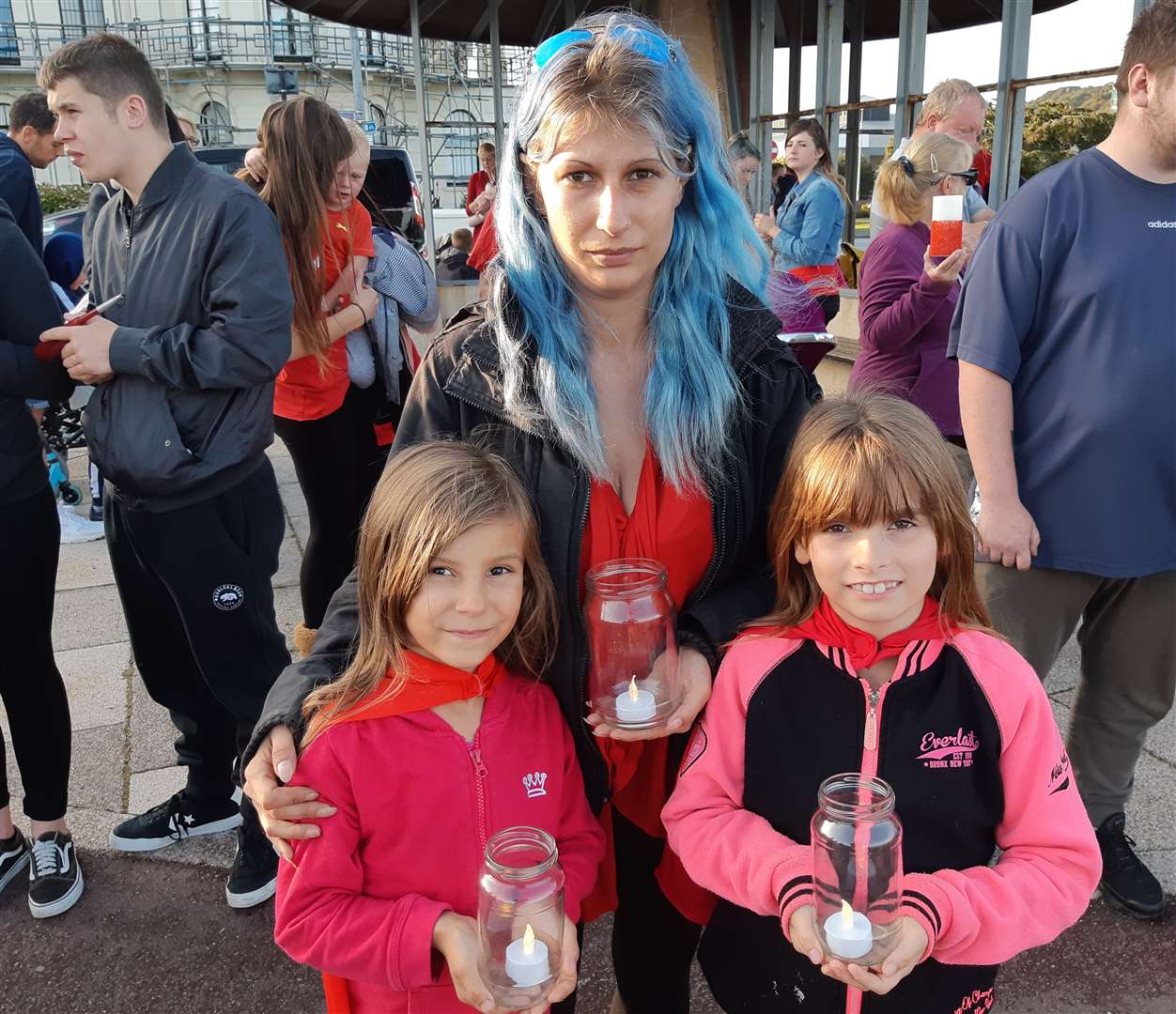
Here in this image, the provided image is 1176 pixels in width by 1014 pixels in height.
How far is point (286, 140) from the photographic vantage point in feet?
11.8

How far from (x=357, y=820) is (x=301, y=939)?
0.20m

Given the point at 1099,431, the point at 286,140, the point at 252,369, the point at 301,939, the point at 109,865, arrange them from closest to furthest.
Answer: the point at 301,939, the point at 1099,431, the point at 252,369, the point at 109,865, the point at 286,140

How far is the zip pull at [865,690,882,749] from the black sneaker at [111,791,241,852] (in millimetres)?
2428

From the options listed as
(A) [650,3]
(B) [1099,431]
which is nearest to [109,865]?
(B) [1099,431]

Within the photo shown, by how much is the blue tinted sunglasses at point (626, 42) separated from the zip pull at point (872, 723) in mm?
1147

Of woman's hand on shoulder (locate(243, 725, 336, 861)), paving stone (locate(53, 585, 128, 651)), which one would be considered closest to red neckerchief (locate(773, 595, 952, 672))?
woman's hand on shoulder (locate(243, 725, 336, 861))

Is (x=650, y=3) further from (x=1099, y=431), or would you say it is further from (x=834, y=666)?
(x=834, y=666)

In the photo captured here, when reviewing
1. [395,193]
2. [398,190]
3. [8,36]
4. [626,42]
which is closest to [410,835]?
[626,42]

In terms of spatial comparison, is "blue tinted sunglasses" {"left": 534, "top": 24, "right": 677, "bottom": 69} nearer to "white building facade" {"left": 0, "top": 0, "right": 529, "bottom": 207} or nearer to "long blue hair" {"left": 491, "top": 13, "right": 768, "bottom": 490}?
"long blue hair" {"left": 491, "top": 13, "right": 768, "bottom": 490}

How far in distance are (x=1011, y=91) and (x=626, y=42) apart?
18.6 ft

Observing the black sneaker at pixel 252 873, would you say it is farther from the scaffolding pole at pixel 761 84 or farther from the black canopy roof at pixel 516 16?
the black canopy roof at pixel 516 16

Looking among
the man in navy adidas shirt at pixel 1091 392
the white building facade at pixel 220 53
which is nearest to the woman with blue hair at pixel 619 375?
the man in navy adidas shirt at pixel 1091 392

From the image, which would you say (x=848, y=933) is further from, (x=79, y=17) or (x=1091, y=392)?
(x=79, y=17)

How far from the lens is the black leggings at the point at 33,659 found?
9.32 feet
